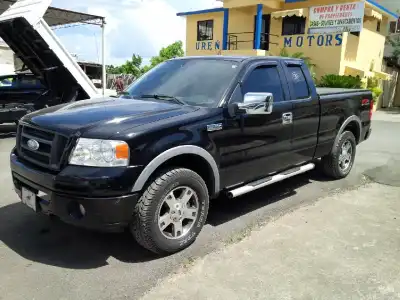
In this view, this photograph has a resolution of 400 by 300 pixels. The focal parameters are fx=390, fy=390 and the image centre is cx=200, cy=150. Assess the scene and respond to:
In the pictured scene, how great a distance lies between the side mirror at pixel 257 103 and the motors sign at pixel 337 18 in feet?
51.8

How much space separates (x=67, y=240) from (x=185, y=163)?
141cm

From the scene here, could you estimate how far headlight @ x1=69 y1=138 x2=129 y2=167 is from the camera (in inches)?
124

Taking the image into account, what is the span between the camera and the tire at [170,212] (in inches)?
132

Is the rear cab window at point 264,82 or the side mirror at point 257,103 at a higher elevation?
the rear cab window at point 264,82

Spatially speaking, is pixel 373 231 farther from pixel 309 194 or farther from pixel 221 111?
pixel 221 111

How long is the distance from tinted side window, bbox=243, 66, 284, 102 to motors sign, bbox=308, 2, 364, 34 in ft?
49.2

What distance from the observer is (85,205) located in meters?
3.15

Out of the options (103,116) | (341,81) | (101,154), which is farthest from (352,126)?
(341,81)

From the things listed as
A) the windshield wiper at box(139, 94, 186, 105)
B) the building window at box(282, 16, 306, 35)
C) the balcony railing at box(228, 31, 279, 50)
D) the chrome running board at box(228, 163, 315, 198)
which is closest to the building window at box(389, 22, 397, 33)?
the building window at box(282, 16, 306, 35)

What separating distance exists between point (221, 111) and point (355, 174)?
370cm

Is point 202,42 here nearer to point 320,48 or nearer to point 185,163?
point 320,48

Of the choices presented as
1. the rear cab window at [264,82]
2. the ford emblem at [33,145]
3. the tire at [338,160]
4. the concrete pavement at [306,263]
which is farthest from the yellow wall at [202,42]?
the ford emblem at [33,145]

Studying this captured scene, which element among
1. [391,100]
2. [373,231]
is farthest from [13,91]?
[391,100]

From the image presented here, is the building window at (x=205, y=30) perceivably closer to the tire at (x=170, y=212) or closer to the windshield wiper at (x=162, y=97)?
the windshield wiper at (x=162, y=97)
